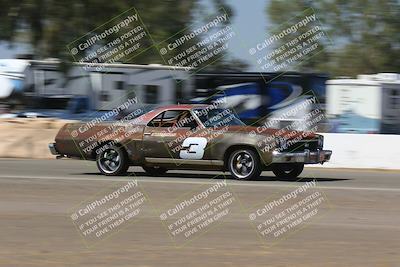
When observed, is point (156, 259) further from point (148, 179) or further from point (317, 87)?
point (317, 87)

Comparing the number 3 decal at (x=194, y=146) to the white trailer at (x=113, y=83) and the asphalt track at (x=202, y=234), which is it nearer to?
the asphalt track at (x=202, y=234)

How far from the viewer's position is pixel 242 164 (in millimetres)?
14633

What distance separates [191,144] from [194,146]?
0.22 feet

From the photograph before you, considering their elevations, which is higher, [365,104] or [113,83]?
[113,83]

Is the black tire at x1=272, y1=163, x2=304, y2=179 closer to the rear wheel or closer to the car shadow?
the car shadow

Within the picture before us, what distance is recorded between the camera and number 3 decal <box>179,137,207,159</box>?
14695 mm

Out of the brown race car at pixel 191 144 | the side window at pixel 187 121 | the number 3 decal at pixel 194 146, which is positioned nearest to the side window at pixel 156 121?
the brown race car at pixel 191 144

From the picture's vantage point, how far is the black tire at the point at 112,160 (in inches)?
603

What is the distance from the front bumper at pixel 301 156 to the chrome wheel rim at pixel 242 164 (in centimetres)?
54

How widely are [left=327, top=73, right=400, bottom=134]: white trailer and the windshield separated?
15.4 m

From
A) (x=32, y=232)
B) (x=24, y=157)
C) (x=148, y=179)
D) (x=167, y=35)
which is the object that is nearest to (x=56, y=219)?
(x=32, y=232)

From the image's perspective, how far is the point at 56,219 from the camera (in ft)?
32.0

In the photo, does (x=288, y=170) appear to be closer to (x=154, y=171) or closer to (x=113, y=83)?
(x=154, y=171)

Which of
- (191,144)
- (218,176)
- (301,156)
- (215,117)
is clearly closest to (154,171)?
(218,176)
